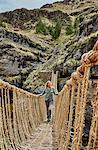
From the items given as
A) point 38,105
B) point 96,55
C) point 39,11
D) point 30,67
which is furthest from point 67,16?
point 96,55

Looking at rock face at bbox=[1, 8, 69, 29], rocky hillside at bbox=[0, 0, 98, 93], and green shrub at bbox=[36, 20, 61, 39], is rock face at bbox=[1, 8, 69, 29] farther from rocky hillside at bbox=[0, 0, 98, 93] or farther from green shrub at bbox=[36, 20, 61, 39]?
green shrub at bbox=[36, 20, 61, 39]

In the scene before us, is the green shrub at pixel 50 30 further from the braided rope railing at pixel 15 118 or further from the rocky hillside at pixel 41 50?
the braided rope railing at pixel 15 118

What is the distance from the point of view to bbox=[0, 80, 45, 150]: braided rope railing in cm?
291

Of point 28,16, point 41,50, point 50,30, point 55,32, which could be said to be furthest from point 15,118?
point 28,16

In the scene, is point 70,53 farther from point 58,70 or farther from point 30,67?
point 30,67

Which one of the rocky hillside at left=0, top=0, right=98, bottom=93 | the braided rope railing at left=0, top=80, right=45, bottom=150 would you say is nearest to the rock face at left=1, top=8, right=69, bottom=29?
the rocky hillside at left=0, top=0, right=98, bottom=93

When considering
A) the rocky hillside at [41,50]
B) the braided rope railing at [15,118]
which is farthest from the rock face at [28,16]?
the braided rope railing at [15,118]

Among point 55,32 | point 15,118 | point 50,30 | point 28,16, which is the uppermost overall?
point 28,16

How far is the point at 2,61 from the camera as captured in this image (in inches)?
790

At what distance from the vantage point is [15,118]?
3762mm

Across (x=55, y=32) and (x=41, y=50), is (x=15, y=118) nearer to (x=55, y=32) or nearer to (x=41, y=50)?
(x=41, y=50)

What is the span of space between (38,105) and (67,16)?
2747cm

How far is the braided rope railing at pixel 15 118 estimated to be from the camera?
2.91 m

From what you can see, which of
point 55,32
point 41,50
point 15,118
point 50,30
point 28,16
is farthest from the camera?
point 28,16
